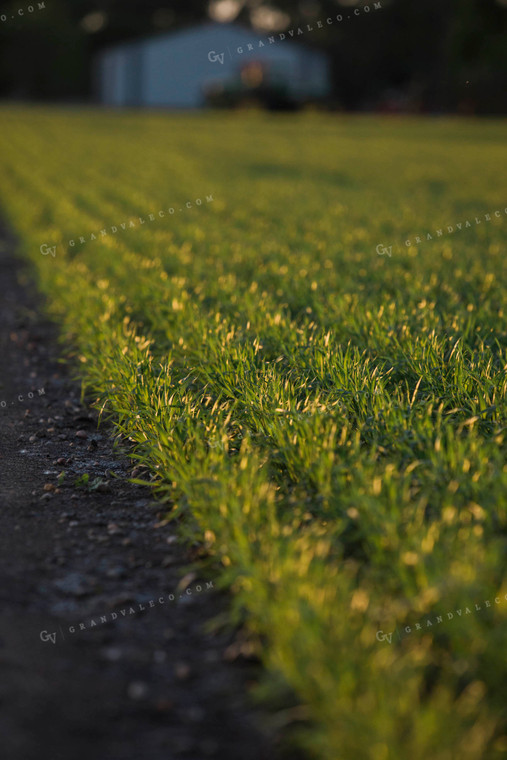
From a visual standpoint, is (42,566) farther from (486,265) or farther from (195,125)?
(195,125)

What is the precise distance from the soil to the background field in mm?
151

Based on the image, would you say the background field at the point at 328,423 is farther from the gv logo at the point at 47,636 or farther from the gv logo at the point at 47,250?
the gv logo at the point at 47,636

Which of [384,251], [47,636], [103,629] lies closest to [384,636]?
[103,629]

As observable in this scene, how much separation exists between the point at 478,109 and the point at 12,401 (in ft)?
147

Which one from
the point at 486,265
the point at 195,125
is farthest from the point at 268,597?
the point at 195,125

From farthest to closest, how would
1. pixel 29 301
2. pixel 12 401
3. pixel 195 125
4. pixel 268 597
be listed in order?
1. pixel 195 125
2. pixel 29 301
3. pixel 12 401
4. pixel 268 597

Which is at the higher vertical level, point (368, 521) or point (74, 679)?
point (368, 521)

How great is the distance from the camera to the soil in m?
2.27

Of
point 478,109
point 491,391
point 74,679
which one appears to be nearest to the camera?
point 74,679

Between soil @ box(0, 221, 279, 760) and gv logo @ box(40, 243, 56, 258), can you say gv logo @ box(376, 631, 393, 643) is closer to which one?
soil @ box(0, 221, 279, 760)

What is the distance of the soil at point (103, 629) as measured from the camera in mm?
2273

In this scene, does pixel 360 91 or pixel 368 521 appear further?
pixel 360 91

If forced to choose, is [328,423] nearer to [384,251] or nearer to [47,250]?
[384,251]

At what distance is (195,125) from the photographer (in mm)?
33469
